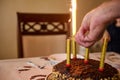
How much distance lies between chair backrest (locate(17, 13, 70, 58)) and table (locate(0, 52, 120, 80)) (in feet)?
1.51

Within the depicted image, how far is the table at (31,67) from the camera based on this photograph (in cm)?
106

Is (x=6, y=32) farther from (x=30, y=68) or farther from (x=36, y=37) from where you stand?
(x=30, y=68)

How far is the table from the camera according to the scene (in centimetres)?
106

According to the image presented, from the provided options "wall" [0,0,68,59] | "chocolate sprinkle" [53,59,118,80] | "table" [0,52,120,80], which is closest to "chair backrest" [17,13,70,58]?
"table" [0,52,120,80]

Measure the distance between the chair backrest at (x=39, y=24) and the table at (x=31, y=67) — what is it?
46cm

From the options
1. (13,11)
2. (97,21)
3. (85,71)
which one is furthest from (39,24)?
(13,11)

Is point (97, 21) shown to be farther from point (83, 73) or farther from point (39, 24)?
point (39, 24)

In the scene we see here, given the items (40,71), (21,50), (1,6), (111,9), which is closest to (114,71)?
(111,9)

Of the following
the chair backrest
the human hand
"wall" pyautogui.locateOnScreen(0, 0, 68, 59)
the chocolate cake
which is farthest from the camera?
"wall" pyautogui.locateOnScreen(0, 0, 68, 59)

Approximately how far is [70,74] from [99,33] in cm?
19

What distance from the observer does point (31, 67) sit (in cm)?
121

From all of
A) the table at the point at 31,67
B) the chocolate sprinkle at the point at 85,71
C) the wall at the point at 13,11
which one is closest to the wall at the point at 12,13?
the wall at the point at 13,11

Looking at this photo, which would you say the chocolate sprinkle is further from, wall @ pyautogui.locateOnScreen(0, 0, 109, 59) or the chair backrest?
wall @ pyautogui.locateOnScreen(0, 0, 109, 59)

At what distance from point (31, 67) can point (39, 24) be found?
2.33 feet
